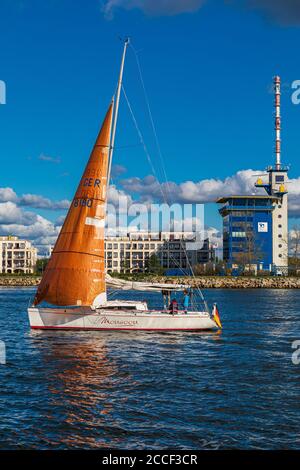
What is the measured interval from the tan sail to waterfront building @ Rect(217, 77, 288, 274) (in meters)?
128

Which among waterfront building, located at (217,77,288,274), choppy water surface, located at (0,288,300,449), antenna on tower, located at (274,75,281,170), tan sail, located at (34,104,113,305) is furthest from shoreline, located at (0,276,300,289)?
choppy water surface, located at (0,288,300,449)

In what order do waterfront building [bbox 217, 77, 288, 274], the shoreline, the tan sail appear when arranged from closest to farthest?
the tan sail
the shoreline
waterfront building [bbox 217, 77, 288, 274]

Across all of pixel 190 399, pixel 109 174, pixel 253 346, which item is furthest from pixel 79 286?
pixel 190 399

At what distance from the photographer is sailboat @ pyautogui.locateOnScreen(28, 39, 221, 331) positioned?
3672cm

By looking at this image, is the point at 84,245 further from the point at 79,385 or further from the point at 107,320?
the point at 79,385

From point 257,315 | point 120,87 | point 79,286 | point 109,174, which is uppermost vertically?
point 120,87

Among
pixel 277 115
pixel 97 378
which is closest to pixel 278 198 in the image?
pixel 277 115

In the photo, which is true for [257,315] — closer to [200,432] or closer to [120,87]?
[120,87]

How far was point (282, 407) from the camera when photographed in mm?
19188

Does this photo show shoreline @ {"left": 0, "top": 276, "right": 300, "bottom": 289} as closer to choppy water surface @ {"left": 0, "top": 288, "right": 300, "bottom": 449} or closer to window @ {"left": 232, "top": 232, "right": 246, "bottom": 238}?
window @ {"left": 232, "top": 232, "right": 246, "bottom": 238}
